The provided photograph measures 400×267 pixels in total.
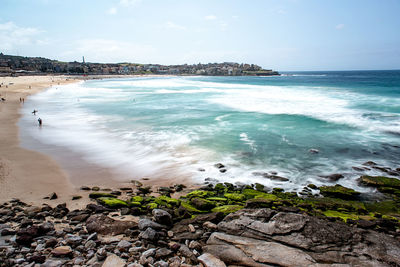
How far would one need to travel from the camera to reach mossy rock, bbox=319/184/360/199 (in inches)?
376

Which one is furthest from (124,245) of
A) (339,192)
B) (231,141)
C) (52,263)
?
(231,141)

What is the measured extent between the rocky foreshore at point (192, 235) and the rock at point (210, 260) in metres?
0.02

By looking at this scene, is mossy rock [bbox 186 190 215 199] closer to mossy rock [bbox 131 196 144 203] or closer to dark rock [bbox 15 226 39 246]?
mossy rock [bbox 131 196 144 203]

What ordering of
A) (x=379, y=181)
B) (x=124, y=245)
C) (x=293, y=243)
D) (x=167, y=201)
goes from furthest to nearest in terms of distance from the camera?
(x=379, y=181) < (x=167, y=201) < (x=124, y=245) < (x=293, y=243)

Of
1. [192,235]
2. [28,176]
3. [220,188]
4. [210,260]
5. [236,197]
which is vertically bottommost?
[220,188]

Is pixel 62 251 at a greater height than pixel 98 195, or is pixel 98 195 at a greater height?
pixel 62 251

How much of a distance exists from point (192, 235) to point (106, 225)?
2.26m

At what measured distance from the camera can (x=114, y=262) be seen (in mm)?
5066

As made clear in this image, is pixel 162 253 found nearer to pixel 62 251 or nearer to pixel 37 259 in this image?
pixel 62 251

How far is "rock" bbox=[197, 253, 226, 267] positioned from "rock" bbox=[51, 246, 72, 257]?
280 centimetres

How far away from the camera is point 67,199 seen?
8555mm

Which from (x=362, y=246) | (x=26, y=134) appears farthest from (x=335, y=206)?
(x=26, y=134)

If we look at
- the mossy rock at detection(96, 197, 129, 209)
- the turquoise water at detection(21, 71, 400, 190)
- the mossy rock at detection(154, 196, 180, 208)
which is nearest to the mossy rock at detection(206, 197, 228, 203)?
the mossy rock at detection(154, 196, 180, 208)

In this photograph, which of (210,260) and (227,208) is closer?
(210,260)
